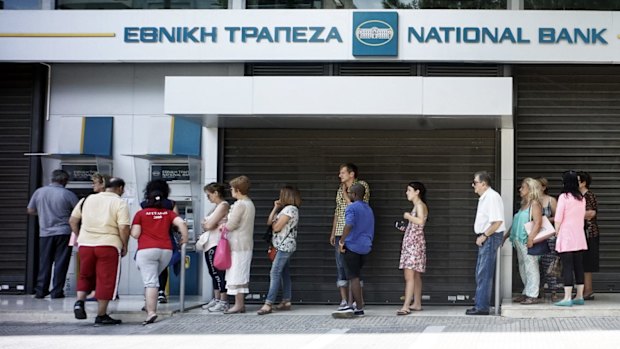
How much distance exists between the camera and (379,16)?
512 inches

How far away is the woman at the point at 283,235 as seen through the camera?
39.4 ft

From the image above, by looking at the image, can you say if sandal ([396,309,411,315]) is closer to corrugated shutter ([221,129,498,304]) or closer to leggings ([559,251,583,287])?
corrugated shutter ([221,129,498,304])

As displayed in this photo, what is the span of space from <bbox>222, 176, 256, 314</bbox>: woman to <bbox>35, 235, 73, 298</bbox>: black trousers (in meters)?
2.58

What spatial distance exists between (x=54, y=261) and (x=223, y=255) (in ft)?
9.53

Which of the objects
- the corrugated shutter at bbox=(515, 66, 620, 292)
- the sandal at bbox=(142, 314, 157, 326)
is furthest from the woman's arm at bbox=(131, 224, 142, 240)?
the corrugated shutter at bbox=(515, 66, 620, 292)

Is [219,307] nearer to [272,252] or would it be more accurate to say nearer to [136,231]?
[272,252]

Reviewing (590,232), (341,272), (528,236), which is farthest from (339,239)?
(590,232)

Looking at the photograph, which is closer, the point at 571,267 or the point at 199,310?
the point at 571,267

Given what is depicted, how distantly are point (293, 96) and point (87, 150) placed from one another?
151 inches

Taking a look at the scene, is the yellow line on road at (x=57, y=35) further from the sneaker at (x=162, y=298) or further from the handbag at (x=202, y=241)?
the sneaker at (x=162, y=298)

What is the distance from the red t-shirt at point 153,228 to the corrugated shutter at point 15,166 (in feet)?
11.3

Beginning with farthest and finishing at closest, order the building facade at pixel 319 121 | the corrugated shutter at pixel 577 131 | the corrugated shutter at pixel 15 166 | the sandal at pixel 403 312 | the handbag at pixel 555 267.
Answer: the corrugated shutter at pixel 15 166 < the corrugated shutter at pixel 577 131 < the building facade at pixel 319 121 < the handbag at pixel 555 267 < the sandal at pixel 403 312

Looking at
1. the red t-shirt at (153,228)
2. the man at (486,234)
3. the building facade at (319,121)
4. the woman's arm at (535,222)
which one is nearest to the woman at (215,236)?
the building facade at (319,121)

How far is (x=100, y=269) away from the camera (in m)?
11.1
